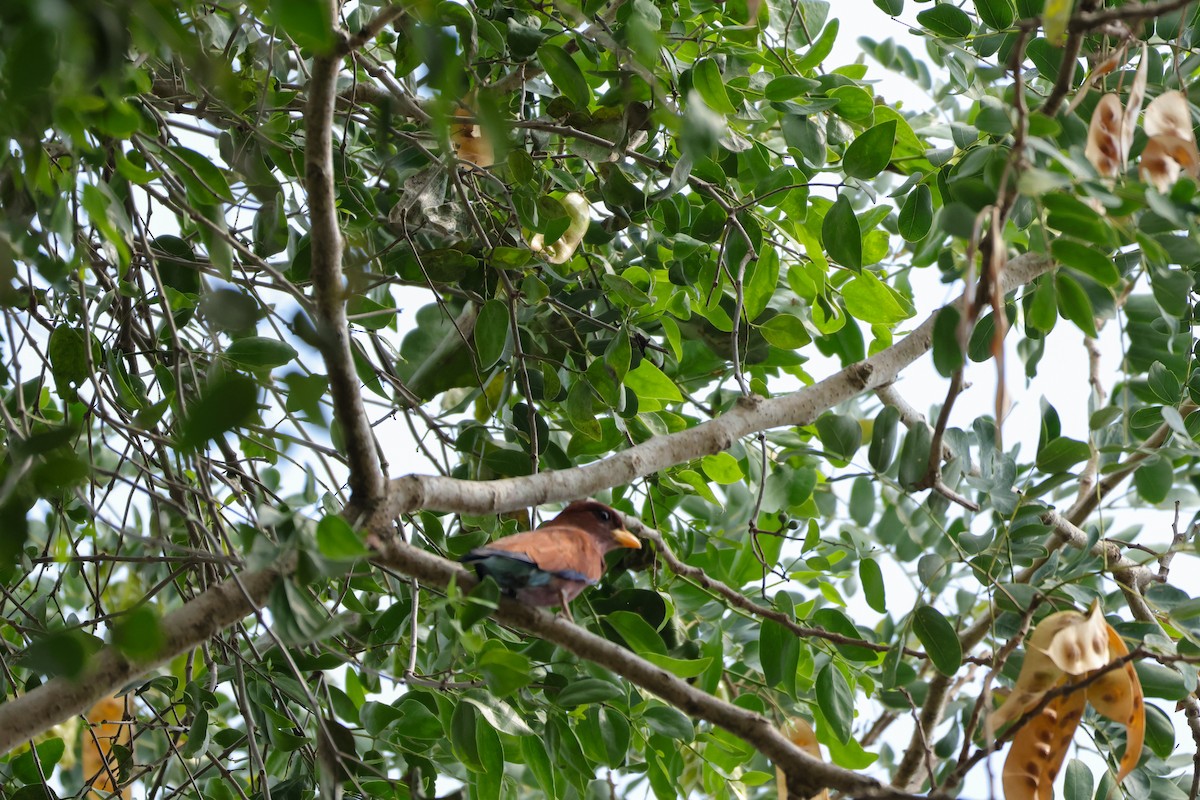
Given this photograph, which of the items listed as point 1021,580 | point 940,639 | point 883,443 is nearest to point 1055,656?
point 940,639

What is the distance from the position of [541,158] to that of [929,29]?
0.58 m

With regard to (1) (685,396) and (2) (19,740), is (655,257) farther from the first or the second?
(2) (19,740)

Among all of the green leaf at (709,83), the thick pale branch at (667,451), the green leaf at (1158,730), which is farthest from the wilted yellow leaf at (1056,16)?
the green leaf at (1158,730)

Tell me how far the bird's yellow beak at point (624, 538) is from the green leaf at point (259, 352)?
47 cm

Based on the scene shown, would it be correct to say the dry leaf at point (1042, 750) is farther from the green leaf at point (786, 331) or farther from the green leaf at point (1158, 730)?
the green leaf at point (786, 331)

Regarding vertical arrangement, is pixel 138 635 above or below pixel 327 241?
below

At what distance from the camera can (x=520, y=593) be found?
3.33ft

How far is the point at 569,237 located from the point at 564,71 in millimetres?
298

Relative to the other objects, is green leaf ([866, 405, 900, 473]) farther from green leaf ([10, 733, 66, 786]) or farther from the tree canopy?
green leaf ([10, 733, 66, 786])

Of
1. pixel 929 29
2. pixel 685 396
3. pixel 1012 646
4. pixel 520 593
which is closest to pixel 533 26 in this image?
pixel 929 29

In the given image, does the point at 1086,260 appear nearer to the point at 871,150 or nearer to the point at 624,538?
the point at 871,150

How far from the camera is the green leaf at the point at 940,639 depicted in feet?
3.71

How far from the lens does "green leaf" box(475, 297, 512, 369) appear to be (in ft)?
4.13

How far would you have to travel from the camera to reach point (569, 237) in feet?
4.66
